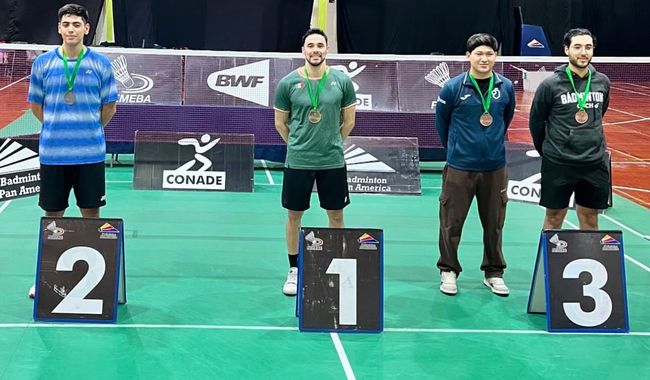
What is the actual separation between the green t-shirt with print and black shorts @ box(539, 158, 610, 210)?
1.59 metres

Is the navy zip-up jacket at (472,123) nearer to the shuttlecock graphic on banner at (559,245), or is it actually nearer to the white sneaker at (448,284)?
the shuttlecock graphic on banner at (559,245)

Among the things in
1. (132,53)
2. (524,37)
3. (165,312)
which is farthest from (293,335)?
(524,37)

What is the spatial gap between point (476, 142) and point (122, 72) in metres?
6.40

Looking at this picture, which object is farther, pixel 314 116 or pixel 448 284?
pixel 448 284

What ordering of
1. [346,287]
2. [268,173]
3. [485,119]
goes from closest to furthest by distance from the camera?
[346,287] < [485,119] < [268,173]

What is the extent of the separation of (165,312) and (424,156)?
6325 millimetres

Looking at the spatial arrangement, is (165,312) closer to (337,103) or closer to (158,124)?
(337,103)

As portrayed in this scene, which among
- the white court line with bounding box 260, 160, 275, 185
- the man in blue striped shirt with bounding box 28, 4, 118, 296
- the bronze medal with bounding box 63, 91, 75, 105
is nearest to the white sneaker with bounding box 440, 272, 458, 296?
the man in blue striped shirt with bounding box 28, 4, 118, 296

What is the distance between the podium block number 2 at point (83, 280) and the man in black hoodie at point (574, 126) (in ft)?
11.0

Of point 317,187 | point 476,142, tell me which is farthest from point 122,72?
point 476,142

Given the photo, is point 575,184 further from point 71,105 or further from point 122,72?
point 122,72

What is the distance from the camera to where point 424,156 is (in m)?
11.7

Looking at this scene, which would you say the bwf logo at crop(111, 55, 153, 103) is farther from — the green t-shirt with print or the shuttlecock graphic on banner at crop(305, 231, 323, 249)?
the shuttlecock graphic on banner at crop(305, 231, 323, 249)

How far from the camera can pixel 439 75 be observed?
11312 mm
